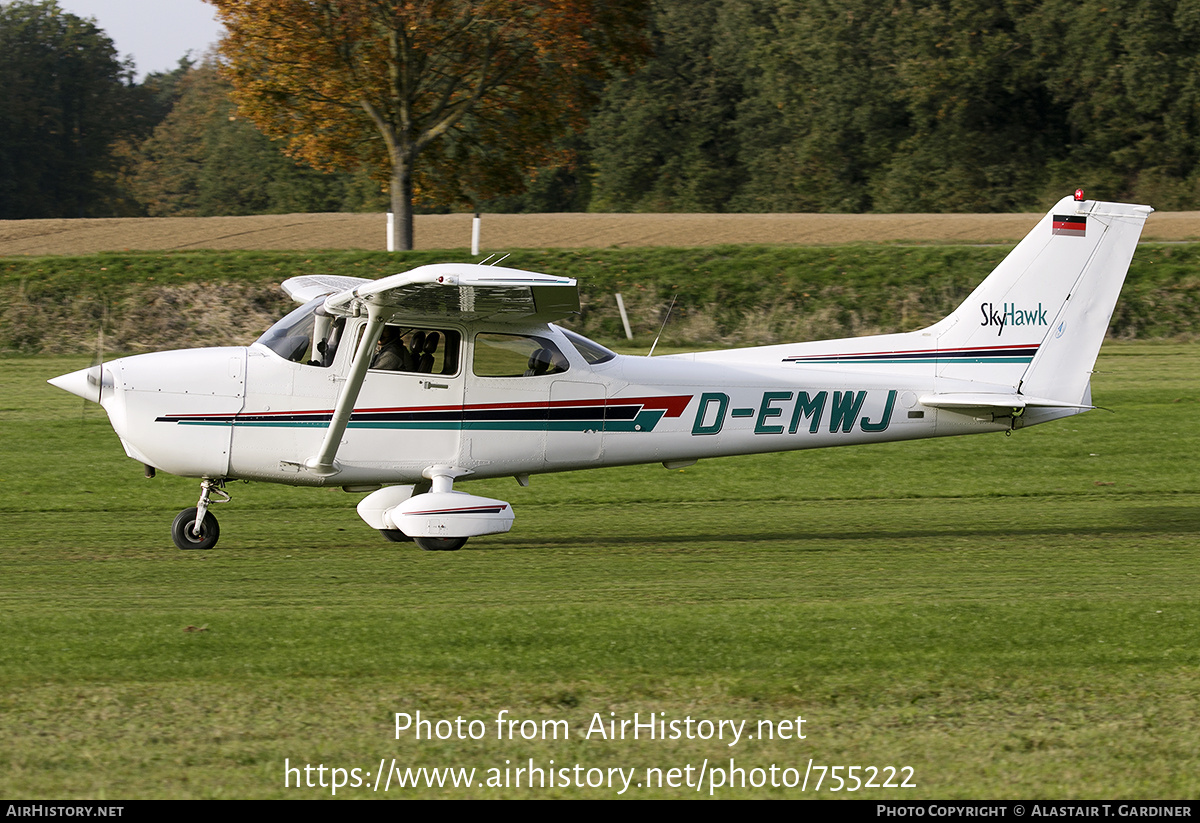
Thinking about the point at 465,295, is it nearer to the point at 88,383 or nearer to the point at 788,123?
the point at 88,383

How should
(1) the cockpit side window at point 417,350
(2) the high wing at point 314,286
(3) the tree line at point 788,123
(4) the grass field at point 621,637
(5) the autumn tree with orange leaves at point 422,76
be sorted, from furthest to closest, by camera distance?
(3) the tree line at point 788,123
(5) the autumn tree with orange leaves at point 422,76
(2) the high wing at point 314,286
(1) the cockpit side window at point 417,350
(4) the grass field at point 621,637

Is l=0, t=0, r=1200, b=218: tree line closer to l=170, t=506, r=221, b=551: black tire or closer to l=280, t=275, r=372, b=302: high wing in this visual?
l=280, t=275, r=372, b=302: high wing

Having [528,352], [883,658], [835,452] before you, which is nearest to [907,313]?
[835,452]

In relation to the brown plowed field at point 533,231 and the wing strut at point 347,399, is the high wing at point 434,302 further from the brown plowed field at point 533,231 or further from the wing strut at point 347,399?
the brown plowed field at point 533,231

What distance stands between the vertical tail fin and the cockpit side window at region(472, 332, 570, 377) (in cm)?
330

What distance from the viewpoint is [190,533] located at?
963cm

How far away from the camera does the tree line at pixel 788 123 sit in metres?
43.5

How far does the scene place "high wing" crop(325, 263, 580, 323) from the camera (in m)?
8.11

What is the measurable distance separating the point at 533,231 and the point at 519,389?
2247 cm

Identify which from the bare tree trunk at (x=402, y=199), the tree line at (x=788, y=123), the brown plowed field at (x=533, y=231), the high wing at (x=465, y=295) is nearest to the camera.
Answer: the high wing at (x=465, y=295)

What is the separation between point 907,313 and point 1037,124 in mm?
27019

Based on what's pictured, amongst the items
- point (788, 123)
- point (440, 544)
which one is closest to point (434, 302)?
point (440, 544)

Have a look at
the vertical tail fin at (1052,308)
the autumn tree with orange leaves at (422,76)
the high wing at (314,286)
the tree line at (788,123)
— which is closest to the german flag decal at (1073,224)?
the vertical tail fin at (1052,308)

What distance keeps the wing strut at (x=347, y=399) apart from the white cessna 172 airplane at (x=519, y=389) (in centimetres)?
2
